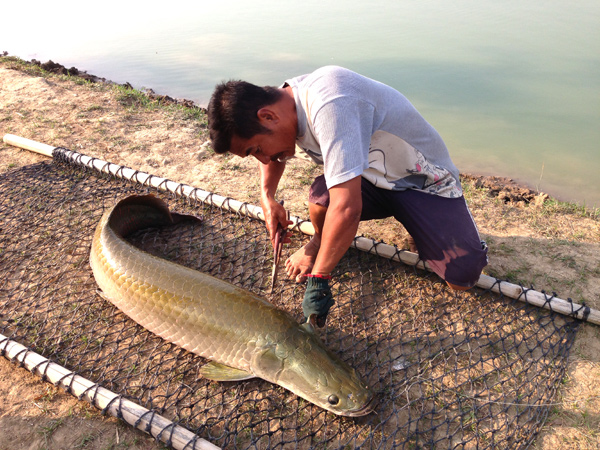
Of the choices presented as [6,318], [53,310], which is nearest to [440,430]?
[53,310]

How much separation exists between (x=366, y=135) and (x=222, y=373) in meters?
1.61

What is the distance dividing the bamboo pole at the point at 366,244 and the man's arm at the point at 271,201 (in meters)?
0.51

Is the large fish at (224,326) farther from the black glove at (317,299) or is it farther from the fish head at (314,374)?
the black glove at (317,299)

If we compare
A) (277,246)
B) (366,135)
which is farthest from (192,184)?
(366,135)

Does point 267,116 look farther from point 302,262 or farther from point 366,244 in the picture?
point 366,244

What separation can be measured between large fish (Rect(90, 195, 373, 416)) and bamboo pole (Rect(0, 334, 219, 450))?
0.37m

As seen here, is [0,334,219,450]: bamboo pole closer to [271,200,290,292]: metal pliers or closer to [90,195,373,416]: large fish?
[90,195,373,416]: large fish

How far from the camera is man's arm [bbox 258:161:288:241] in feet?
10.8

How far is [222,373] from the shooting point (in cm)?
271

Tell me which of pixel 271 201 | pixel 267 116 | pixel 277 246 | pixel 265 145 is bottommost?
pixel 277 246

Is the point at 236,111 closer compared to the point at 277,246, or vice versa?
the point at 236,111

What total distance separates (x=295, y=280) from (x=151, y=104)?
14.6ft

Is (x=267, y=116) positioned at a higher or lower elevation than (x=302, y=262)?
higher

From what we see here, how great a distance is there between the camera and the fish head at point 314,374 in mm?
2402
